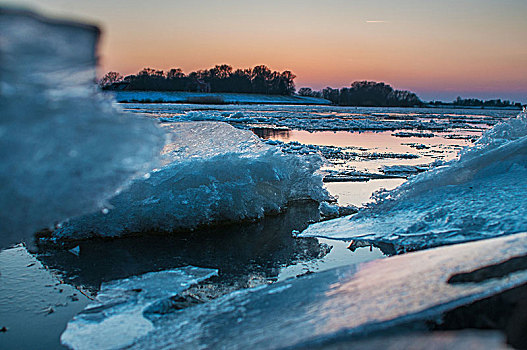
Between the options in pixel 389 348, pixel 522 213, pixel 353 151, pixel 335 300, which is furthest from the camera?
pixel 353 151

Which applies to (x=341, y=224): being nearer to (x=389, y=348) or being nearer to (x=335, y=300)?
(x=335, y=300)

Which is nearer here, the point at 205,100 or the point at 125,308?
the point at 125,308

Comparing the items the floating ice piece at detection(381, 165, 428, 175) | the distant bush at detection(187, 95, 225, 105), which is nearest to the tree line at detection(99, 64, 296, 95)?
the distant bush at detection(187, 95, 225, 105)

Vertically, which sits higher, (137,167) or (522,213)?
(137,167)

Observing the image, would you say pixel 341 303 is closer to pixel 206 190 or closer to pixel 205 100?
pixel 206 190

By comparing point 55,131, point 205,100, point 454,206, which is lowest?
point 454,206

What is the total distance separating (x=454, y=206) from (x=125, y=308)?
1.98 meters

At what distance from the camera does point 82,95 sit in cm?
113

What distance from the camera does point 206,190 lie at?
11.0 ft

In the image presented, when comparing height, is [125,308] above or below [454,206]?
below

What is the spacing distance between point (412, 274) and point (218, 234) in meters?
1.84

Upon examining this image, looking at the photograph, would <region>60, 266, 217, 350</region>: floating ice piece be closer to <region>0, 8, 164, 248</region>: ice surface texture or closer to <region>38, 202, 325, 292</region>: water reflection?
<region>38, 202, 325, 292</region>: water reflection

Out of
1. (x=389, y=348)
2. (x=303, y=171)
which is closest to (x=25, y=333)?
(x=389, y=348)

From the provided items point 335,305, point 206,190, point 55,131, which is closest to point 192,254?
point 206,190
